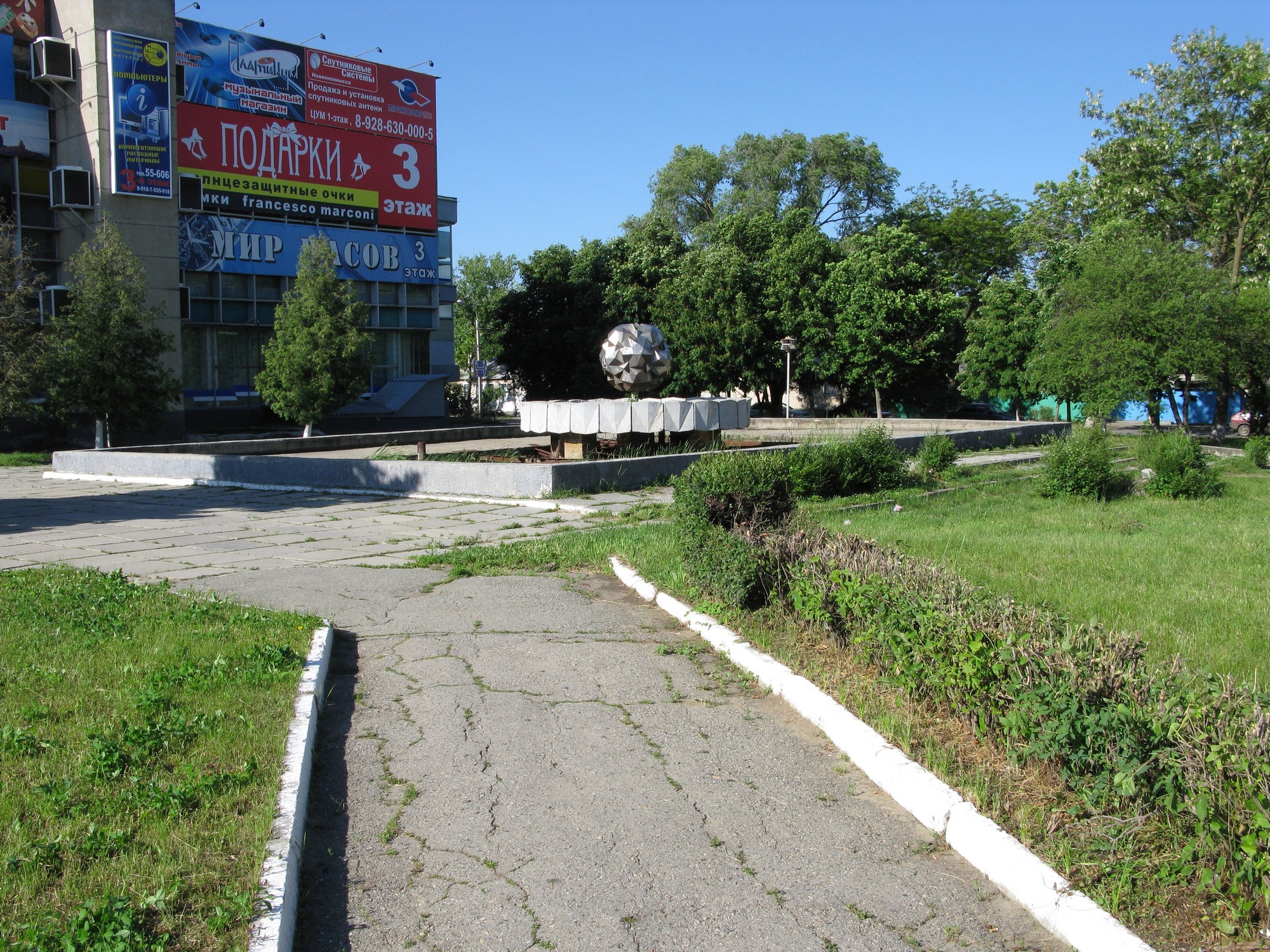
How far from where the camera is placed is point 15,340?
78.9ft

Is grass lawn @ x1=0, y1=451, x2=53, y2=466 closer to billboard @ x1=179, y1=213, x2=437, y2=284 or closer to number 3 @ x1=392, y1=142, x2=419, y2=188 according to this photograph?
billboard @ x1=179, y1=213, x2=437, y2=284

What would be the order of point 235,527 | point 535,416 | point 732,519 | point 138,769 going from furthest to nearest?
point 535,416, point 235,527, point 732,519, point 138,769

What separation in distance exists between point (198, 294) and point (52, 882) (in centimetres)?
3986

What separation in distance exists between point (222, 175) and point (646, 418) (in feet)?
87.8

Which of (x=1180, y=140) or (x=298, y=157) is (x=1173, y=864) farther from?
(x=298, y=157)

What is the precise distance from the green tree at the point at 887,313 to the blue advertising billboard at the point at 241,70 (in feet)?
75.2

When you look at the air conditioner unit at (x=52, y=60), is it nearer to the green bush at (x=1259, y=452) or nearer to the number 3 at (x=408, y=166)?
the number 3 at (x=408, y=166)

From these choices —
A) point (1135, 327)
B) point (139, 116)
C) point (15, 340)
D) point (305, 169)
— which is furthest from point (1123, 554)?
point (305, 169)

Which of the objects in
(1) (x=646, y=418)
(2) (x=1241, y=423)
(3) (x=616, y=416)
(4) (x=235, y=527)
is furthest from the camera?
(2) (x=1241, y=423)

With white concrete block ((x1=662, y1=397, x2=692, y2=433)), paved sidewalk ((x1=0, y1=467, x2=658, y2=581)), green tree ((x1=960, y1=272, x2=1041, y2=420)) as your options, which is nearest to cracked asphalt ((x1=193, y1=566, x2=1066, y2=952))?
paved sidewalk ((x1=0, y1=467, x2=658, y2=581))

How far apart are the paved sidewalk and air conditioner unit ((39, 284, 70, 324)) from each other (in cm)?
1242

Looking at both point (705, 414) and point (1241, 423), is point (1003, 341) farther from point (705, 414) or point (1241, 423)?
point (705, 414)

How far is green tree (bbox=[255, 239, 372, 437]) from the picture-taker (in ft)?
102

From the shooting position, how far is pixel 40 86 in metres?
31.3
